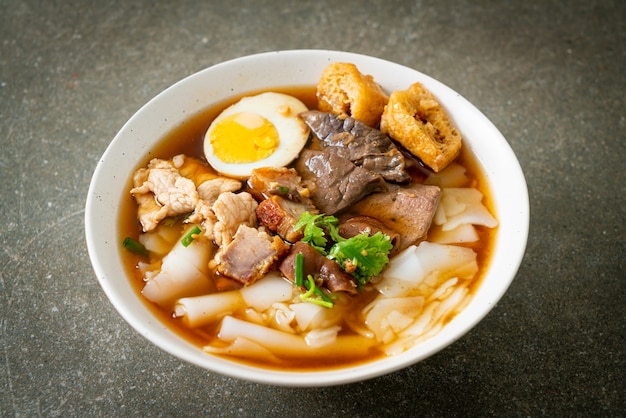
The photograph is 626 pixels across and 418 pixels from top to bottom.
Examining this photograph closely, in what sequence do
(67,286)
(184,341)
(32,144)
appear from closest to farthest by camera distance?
(184,341) < (67,286) < (32,144)

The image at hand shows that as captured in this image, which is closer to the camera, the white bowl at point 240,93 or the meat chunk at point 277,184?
the white bowl at point 240,93

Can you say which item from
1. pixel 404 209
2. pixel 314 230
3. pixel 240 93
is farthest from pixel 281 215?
pixel 240 93

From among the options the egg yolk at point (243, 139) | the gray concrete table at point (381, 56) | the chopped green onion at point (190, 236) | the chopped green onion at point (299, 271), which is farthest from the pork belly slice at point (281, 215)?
the gray concrete table at point (381, 56)

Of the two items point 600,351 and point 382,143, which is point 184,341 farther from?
point 600,351

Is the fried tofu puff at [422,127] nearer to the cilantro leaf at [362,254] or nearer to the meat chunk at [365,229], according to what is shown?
the meat chunk at [365,229]

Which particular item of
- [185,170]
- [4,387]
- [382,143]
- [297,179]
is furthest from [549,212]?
[4,387]

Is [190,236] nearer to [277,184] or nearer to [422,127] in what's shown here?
[277,184]
